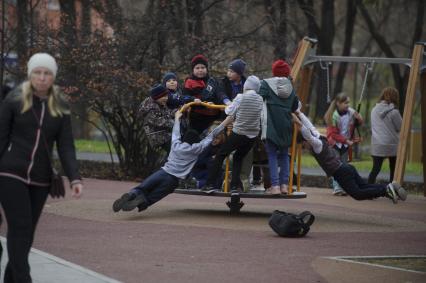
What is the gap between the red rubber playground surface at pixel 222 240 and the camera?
9.19 meters

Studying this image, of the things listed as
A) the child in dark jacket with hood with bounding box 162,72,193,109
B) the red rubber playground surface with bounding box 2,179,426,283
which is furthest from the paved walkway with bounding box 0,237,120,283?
the child in dark jacket with hood with bounding box 162,72,193,109

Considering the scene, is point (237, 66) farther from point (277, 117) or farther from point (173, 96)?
point (173, 96)

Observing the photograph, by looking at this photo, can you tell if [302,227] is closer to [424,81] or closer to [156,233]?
[156,233]

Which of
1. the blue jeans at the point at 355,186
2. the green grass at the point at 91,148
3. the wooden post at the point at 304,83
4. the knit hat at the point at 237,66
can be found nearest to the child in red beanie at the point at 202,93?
the knit hat at the point at 237,66

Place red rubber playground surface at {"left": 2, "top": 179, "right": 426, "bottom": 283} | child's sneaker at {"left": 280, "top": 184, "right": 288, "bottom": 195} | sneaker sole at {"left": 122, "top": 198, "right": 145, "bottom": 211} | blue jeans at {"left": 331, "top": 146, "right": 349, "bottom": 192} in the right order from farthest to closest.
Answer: blue jeans at {"left": 331, "top": 146, "right": 349, "bottom": 192}
child's sneaker at {"left": 280, "top": 184, "right": 288, "bottom": 195}
sneaker sole at {"left": 122, "top": 198, "right": 145, "bottom": 211}
red rubber playground surface at {"left": 2, "top": 179, "right": 426, "bottom": 283}

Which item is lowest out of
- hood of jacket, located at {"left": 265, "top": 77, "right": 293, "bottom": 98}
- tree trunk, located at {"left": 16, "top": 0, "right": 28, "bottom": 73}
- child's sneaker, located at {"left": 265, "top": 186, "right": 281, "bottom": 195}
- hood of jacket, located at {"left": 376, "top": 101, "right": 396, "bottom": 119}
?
child's sneaker, located at {"left": 265, "top": 186, "right": 281, "bottom": 195}

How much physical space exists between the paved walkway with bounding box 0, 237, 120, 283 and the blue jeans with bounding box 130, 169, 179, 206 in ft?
11.8

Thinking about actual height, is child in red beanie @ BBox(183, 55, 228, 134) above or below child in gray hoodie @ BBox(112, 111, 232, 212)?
above

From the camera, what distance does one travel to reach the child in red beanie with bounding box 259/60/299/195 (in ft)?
43.6

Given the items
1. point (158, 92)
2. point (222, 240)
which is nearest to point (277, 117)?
point (158, 92)

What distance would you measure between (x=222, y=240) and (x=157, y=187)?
207 cm

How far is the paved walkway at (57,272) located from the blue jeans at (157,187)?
11.8ft

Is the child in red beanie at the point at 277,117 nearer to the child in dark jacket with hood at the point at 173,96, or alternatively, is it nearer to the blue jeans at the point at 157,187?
the child in dark jacket with hood at the point at 173,96

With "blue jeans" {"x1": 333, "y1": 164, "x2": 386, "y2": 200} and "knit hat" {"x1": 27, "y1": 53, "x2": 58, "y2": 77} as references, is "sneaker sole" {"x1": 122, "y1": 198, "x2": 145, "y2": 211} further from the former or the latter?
"knit hat" {"x1": 27, "y1": 53, "x2": 58, "y2": 77}
